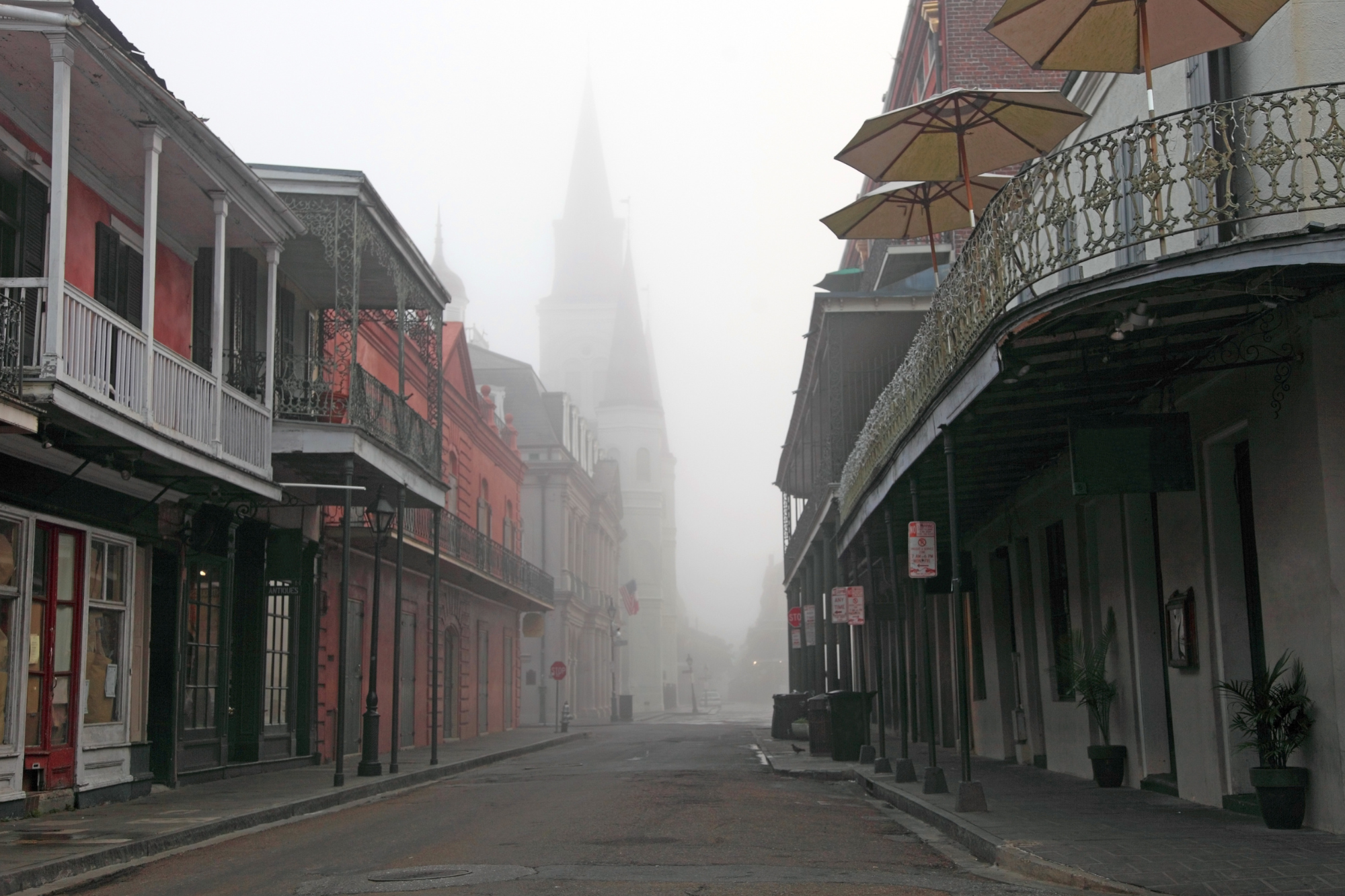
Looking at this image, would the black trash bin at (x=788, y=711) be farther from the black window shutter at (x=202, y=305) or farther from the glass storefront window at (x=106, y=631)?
the glass storefront window at (x=106, y=631)

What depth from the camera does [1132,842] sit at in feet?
30.2

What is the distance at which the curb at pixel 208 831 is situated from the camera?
29.4ft

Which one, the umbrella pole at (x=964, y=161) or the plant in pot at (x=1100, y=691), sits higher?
the umbrella pole at (x=964, y=161)

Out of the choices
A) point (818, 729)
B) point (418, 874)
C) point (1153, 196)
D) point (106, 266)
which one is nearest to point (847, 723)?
point (818, 729)

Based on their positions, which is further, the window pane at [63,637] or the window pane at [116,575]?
the window pane at [116,575]

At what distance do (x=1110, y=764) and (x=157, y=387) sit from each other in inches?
386

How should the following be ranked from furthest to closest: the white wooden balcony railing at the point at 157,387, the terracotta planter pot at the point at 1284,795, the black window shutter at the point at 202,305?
the black window shutter at the point at 202,305, the white wooden balcony railing at the point at 157,387, the terracotta planter pot at the point at 1284,795

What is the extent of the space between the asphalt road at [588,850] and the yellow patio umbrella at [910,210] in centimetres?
626

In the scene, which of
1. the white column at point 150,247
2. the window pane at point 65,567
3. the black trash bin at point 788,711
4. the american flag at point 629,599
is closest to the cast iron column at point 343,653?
the window pane at point 65,567

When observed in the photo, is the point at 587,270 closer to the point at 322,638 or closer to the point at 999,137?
the point at 322,638

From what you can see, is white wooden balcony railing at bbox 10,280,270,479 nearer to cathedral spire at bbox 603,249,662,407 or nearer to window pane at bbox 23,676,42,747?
window pane at bbox 23,676,42,747

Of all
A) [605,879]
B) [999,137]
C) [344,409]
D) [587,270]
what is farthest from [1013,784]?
[587,270]

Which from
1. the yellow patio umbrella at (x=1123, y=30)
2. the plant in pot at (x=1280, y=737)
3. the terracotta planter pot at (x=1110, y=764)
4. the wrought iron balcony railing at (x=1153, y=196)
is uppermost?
the yellow patio umbrella at (x=1123, y=30)

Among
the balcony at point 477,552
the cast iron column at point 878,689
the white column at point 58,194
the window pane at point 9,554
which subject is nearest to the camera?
the white column at point 58,194
